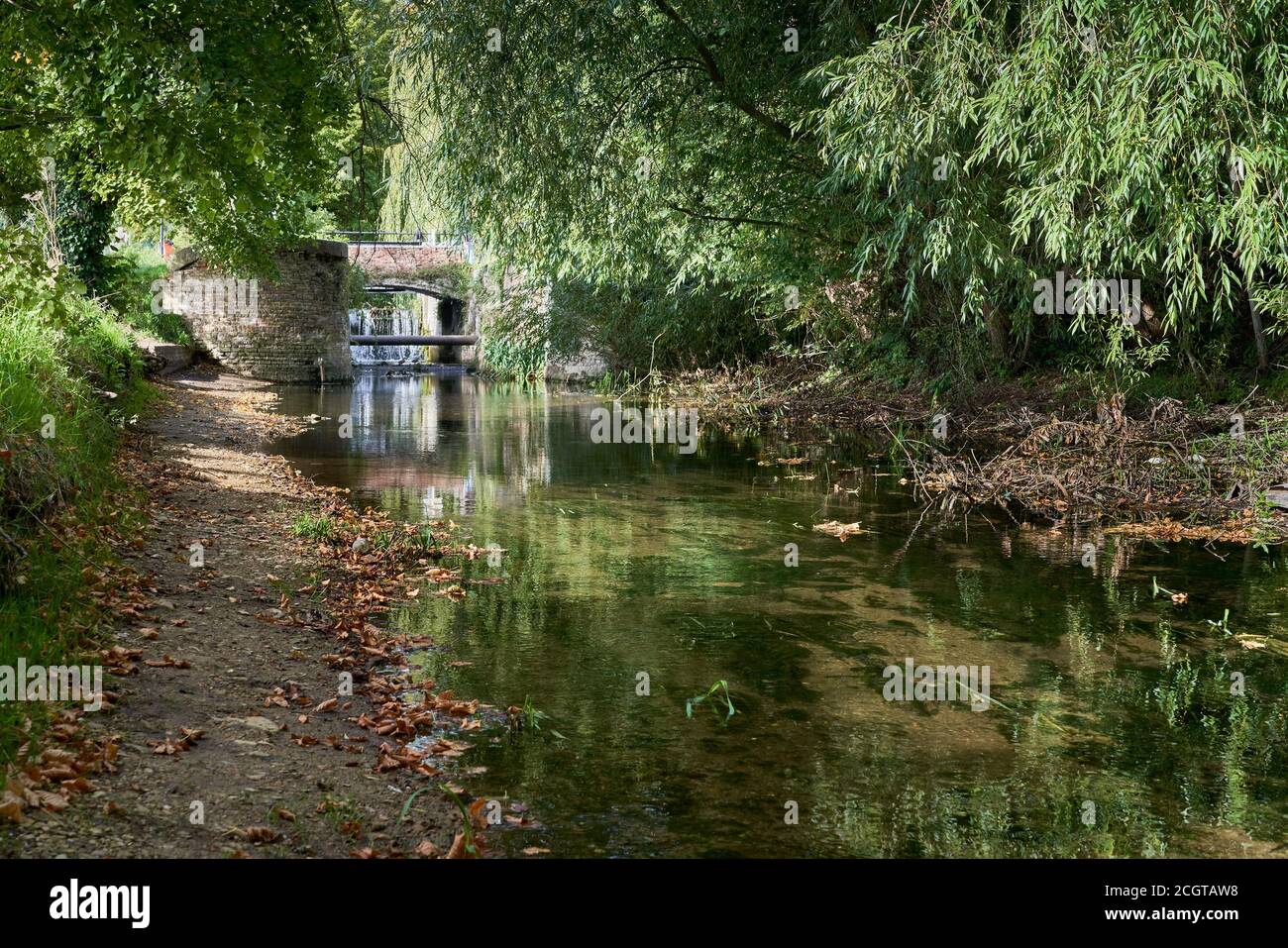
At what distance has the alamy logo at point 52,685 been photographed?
15.8ft

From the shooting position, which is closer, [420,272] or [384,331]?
[420,272]

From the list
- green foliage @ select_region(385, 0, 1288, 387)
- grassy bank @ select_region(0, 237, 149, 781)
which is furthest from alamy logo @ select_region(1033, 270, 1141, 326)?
grassy bank @ select_region(0, 237, 149, 781)

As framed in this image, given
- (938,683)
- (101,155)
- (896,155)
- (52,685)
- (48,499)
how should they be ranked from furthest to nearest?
(896,155)
(101,155)
(48,499)
(938,683)
(52,685)

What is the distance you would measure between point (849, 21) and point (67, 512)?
8944 millimetres

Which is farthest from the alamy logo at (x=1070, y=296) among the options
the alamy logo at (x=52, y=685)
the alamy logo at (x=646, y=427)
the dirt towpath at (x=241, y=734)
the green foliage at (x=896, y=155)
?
the alamy logo at (x=52, y=685)

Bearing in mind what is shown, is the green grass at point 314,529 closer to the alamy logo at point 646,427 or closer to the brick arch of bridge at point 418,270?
the alamy logo at point 646,427

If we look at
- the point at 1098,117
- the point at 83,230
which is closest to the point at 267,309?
the point at 83,230

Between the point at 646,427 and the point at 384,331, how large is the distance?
1234 inches

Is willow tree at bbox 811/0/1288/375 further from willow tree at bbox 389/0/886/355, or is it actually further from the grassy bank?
the grassy bank

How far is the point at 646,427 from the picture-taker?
20719mm

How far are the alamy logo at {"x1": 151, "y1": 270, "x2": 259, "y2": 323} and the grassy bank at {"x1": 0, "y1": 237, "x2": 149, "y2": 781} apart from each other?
58.6ft

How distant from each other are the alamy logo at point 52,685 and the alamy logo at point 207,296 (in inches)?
1001

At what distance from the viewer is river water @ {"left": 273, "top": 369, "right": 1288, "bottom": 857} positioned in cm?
453

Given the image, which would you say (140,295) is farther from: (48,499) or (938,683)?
(938,683)
